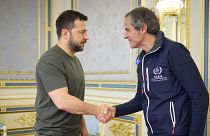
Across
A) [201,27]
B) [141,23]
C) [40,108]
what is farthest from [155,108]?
[201,27]

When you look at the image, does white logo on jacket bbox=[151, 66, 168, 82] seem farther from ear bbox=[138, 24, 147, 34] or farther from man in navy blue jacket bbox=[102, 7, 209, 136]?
ear bbox=[138, 24, 147, 34]

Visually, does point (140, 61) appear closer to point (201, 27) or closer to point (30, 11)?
point (201, 27)

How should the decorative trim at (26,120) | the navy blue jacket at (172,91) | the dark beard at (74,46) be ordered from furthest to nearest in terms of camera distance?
the decorative trim at (26,120)
the dark beard at (74,46)
the navy blue jacket at (172,91)

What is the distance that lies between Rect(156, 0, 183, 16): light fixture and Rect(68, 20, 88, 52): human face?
117 centimetres

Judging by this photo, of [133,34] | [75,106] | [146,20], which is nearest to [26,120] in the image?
[75,106]

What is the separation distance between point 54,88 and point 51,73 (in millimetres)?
100

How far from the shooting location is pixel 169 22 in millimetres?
3051

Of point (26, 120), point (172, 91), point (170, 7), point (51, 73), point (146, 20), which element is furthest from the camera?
point (26, 120)

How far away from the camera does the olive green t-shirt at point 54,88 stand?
186 cm

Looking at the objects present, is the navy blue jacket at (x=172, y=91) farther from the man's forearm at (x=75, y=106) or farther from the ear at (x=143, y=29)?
the man's forearm at (x=75, y=106)

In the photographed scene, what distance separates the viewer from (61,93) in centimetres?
183

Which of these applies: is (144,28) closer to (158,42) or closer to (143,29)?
(143,29)

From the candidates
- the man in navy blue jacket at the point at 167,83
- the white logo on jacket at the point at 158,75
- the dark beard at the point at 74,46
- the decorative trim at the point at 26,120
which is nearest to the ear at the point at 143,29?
the man in navy blue jacket at the point at 167,83

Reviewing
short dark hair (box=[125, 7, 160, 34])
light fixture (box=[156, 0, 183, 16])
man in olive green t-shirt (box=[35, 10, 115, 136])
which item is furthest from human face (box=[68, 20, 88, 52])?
light fixture (box=[156, 0, 183, 16])
